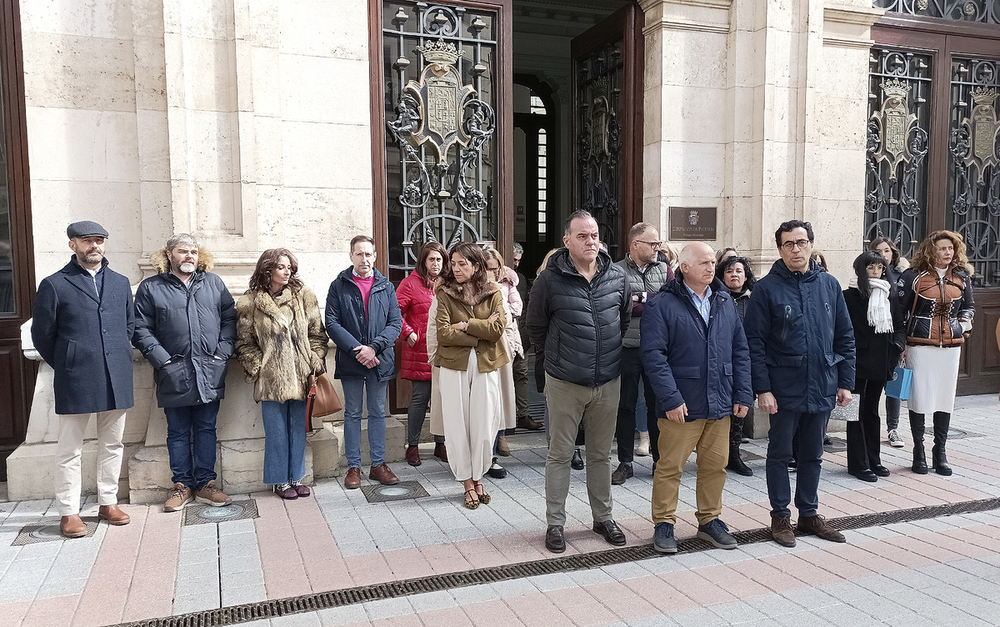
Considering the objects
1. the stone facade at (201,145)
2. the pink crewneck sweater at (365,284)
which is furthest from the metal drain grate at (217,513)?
the pink crewneck sweater at (365,284)

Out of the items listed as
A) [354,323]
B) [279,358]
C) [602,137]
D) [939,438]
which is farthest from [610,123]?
[279,358]

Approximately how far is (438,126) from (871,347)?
14.5 feet

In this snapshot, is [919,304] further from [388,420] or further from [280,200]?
[280,200]

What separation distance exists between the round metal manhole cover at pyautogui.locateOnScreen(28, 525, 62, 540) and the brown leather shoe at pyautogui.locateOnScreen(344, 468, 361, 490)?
197cm

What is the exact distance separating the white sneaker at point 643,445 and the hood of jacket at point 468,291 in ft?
7.94

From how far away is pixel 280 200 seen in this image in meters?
6.32

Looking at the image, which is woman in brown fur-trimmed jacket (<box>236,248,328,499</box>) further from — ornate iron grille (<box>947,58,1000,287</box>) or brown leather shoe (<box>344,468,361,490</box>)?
ornate iron grille (<box>947,58,1000,287</box>)

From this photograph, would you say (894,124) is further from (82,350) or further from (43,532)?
(43,532)

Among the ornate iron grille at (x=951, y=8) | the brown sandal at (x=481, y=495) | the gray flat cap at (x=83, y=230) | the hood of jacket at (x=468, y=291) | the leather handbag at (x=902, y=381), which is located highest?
the ornate iron grille at (x=951, y=8)

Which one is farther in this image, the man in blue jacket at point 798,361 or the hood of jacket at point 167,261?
the hood of jacket at point 167,261

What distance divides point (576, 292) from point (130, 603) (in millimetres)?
3007

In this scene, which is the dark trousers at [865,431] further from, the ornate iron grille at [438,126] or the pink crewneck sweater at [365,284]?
the pink crewneck sweater at [365,284]

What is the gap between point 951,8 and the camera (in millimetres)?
9367

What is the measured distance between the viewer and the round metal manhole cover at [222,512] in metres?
5.23
